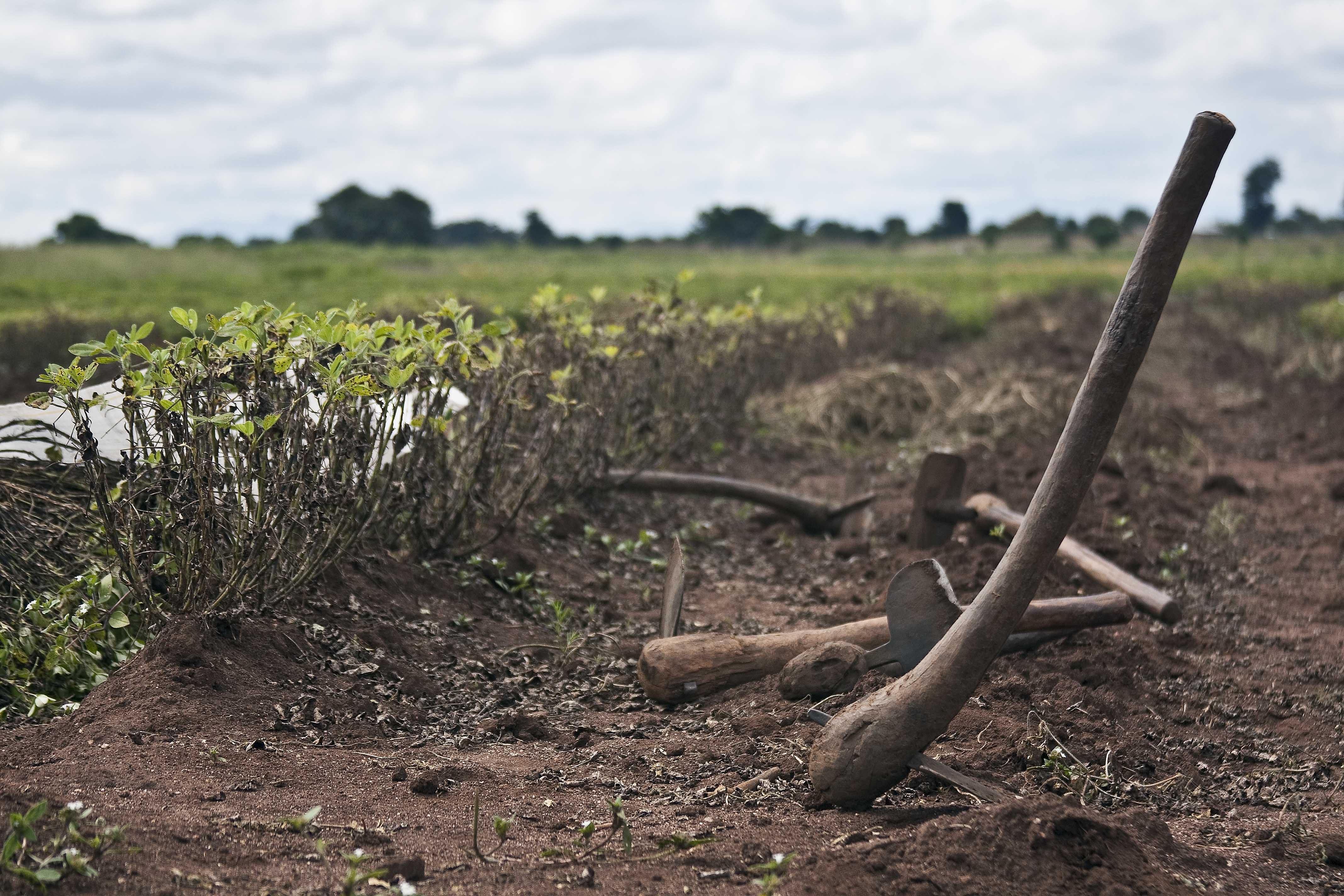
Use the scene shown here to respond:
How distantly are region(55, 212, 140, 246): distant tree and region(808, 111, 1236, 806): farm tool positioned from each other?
50.2 m

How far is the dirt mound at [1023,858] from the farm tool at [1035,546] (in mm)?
336

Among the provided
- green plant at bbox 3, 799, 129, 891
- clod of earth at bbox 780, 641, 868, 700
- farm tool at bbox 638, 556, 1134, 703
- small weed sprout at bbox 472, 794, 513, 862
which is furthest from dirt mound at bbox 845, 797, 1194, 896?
green plant at bbox 3, 799, 129, 891

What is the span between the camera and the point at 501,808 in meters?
3.32

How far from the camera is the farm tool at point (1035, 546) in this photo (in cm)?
322

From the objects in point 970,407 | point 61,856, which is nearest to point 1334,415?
point 970,407

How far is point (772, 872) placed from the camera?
2779mm

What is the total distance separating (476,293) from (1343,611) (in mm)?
18124

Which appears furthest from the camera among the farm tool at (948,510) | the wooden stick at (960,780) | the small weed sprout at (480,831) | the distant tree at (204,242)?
the distant tree at (204,242)

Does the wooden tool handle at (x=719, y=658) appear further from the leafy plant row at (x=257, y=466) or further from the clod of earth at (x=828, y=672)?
the leafy plant row at (x=257, y=466)

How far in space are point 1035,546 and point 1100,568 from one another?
261 centimetres

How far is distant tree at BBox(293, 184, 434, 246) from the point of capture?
202 ft

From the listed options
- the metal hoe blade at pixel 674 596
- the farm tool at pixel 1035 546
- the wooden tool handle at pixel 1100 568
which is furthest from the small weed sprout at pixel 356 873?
the wooden tool handle at pixel 1100 568

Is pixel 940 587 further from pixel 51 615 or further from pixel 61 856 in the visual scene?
pixel 51 615

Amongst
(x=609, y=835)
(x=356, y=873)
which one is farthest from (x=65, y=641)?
(x=609, y=835)
